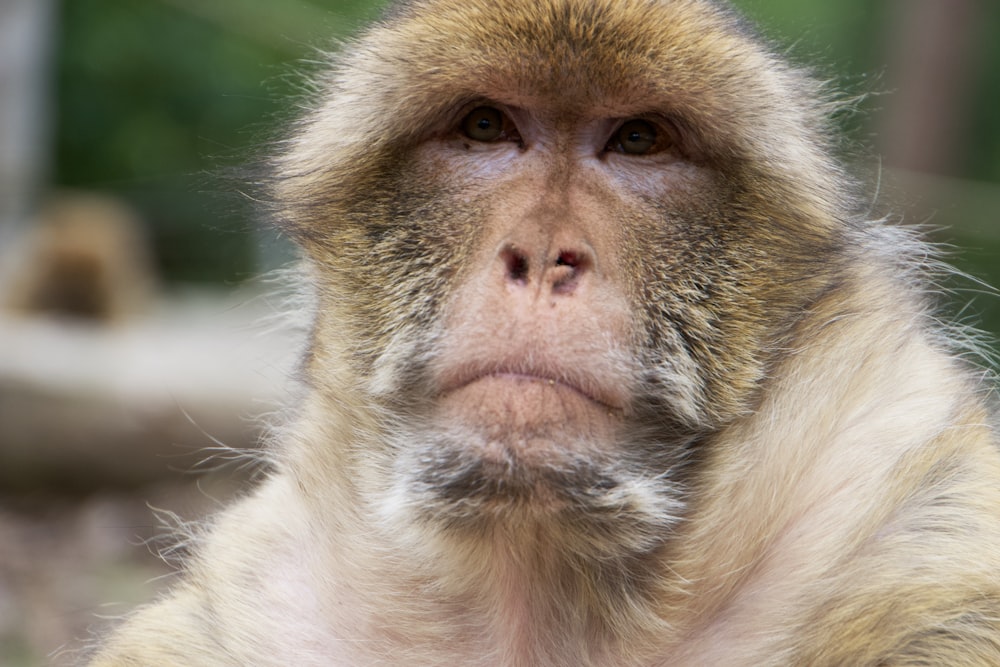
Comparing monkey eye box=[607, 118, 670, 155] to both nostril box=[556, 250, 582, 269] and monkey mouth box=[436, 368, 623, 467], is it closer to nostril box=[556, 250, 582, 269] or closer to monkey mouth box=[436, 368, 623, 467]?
nostril box=[556, 250, 582, 269]

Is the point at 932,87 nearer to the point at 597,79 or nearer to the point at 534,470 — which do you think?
the point at 597,79

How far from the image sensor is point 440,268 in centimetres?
303

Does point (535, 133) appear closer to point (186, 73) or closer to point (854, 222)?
point (854, 222)

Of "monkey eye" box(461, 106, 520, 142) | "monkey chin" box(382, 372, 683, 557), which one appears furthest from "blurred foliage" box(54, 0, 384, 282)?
"monkey chin" box(382, 372, 683, 557)

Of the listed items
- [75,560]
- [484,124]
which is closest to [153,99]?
[75,560]

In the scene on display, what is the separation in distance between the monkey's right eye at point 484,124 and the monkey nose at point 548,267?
468mm

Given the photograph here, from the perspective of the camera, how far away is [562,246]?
2.82 meters

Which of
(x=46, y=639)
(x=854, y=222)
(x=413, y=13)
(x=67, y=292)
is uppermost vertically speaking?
(x=413, y=13)

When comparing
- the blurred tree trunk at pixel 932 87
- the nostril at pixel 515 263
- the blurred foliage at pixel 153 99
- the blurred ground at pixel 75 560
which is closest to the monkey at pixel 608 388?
the nostril at pixel 515 263

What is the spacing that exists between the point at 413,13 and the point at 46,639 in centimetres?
386

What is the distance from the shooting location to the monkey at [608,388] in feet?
9.16

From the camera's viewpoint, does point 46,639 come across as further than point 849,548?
Yes

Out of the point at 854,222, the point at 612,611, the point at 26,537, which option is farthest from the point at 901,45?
the point at 612,611

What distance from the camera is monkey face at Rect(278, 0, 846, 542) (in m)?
2.78
